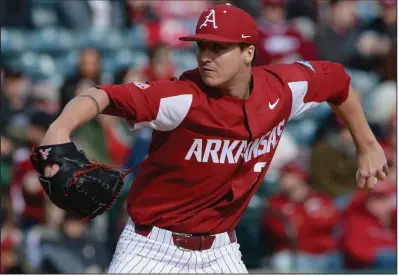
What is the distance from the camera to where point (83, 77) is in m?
9.30

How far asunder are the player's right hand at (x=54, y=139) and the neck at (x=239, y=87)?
110cm

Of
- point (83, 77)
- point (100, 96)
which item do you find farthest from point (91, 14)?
point (100, 96)

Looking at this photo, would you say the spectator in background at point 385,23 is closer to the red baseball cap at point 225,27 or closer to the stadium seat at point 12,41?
the stadium seat at point 12,41

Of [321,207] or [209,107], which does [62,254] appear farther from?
[209,107]

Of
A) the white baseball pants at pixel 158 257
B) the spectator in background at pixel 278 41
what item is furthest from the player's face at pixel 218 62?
the spectator in background at pixel 278 41

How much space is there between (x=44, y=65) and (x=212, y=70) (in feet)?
20.0

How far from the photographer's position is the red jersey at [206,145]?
181 inches

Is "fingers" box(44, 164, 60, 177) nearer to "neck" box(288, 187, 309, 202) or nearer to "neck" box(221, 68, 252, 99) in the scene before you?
"neck" box(221, 68, 252, 99)

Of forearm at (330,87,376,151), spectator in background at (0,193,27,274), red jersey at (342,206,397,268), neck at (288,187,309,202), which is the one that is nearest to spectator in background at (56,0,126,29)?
spectator in background at (0,193,27,274)

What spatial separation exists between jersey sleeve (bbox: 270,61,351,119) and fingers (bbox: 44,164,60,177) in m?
1.63

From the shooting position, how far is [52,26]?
1117 centimetres

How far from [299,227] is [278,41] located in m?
2.71

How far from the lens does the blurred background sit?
27.2 ft

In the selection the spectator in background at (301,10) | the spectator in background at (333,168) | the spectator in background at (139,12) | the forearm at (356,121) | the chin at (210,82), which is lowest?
the spectator in background at (333,168)
